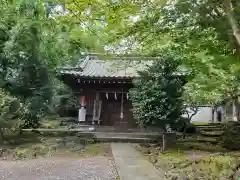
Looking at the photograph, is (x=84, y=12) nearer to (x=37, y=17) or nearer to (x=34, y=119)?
(x=37, y=17)

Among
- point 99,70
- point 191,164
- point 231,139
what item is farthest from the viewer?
point 99,70

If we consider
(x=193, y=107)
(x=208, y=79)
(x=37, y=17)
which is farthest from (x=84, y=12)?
(x=193, y=107)

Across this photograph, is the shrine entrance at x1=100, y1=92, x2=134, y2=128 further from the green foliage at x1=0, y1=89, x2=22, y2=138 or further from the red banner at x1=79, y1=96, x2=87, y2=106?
the green foliage at x1=0, y1=89, x2=22, y2=138

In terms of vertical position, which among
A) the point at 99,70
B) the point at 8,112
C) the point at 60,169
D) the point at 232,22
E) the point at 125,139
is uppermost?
the point at 99,70

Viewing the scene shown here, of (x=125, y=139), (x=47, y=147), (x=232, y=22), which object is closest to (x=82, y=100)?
(x=125, y=139)

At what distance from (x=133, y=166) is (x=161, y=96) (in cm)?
365

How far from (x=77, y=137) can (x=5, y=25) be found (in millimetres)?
6110

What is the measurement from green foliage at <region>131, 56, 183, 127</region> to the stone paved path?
1.50 meters

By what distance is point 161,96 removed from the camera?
10.9 metres

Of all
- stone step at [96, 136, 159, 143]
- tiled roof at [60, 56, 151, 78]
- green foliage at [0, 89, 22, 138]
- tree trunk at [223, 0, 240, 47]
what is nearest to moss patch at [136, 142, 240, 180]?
stone step at [96, 136, 159, 143]

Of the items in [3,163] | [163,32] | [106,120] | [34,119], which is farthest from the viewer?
[106,120]

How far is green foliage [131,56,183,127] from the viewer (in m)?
10.9

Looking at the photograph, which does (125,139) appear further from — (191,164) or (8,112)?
(8,112)

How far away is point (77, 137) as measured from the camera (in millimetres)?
13086
